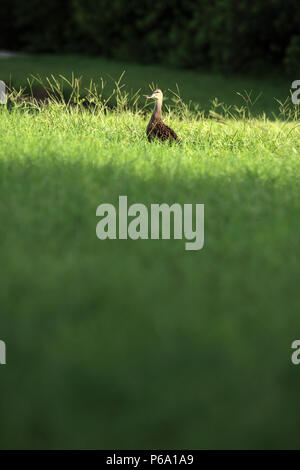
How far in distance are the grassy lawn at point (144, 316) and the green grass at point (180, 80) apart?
7632 millimetres

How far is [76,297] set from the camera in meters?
2.71

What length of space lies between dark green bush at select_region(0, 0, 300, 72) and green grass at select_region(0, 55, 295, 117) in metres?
0.95

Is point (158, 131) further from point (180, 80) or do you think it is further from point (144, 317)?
point (180, 80)

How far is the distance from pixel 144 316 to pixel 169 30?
21.1m

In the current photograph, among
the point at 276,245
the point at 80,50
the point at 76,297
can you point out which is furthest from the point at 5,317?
the point at 80,50

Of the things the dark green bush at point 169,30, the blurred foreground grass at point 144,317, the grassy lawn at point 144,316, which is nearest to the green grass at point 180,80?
the dark green bush at point 169,30

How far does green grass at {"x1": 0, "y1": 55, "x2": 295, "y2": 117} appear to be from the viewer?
1323 cm

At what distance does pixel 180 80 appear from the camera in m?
16.0

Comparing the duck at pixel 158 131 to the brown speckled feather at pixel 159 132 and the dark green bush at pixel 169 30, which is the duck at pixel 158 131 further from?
the dark green bush at pixel 169 30

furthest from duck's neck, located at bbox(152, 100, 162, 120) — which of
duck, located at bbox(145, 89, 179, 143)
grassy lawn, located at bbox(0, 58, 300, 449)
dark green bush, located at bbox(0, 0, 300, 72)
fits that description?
dark green bush, located at bbox(0, 0, 300, 72)

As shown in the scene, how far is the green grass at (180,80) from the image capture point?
13227mm

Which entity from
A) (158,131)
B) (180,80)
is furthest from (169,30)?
(158,131)

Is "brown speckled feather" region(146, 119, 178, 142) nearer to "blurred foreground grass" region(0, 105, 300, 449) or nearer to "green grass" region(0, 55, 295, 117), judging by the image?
"blurred foreground grass" region(0, 105, 300, 449)
